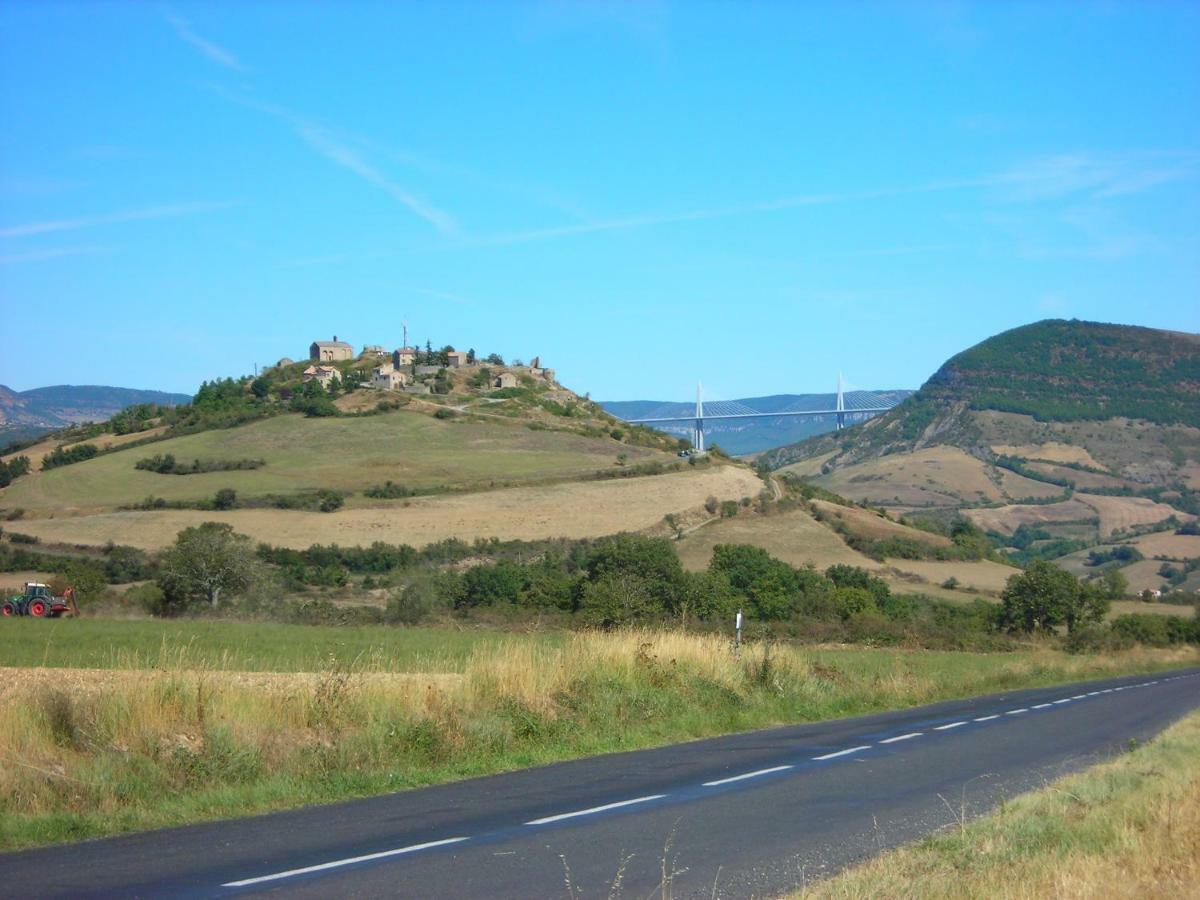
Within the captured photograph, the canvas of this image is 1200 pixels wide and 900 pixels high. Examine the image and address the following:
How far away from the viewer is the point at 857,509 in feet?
339

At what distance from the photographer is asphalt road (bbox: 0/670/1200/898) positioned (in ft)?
25.7

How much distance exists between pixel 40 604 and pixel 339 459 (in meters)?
50.6

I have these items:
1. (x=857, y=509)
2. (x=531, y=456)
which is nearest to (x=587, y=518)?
(x=531, y=456)

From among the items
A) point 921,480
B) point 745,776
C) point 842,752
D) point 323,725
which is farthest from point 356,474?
point 921,480

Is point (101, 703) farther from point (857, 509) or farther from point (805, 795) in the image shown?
point (857, 509)

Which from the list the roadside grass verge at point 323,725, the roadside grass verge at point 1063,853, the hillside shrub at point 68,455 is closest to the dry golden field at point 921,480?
the hillside shrub at point 68,455

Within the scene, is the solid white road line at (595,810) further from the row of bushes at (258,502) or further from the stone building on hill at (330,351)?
the stone building on hill at (330,351)

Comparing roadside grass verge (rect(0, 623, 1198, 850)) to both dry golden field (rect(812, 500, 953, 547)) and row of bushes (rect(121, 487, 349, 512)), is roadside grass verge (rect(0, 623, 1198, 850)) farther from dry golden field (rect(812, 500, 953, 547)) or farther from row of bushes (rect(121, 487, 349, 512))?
dry golden field (rect(812, 500, 953, 547))

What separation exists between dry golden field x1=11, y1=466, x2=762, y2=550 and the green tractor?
23.2 meters

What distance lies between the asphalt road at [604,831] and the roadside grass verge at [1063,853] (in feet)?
1.80

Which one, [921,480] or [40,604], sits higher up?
[921,480]

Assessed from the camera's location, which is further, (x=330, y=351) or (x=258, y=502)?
(x=330, y=351)

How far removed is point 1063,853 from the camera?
8234 mm

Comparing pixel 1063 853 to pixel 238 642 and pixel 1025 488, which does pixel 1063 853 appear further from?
pixel 1025 488
